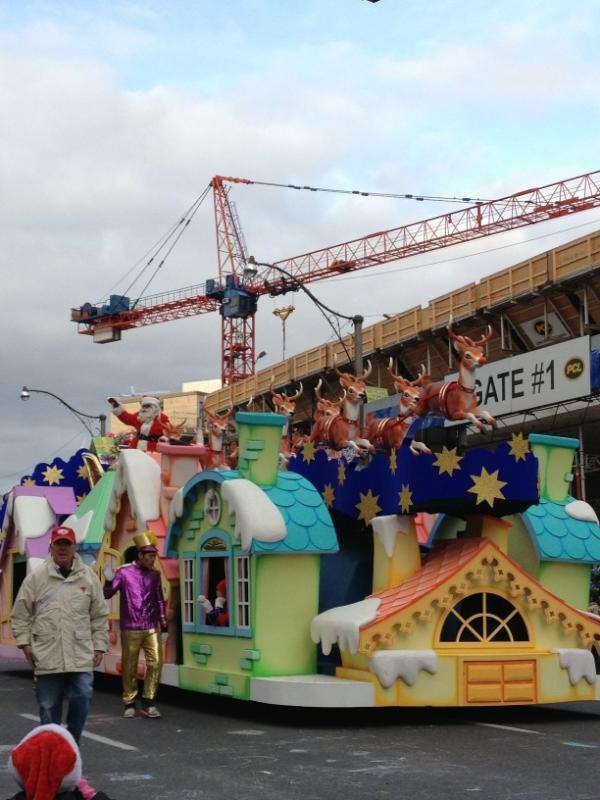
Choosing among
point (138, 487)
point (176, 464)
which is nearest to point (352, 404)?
point (176, 464)

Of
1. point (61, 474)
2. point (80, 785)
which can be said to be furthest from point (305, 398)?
point (80, 785)

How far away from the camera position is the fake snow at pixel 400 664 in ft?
35.7

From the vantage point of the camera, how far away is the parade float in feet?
36.6

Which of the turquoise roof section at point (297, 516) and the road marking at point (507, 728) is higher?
the turquoise roof section at point (297, 516)

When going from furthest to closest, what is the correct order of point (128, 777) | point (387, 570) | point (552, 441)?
point (552, 441) → point (387, 570) → point (128, 777)

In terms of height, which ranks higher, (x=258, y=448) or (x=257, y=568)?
(x=258, y=448)

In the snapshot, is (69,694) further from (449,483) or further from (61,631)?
(449,483)

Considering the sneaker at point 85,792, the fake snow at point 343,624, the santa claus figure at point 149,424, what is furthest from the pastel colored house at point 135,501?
the sneaker at point 85,792

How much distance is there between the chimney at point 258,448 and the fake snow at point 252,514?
232 mm

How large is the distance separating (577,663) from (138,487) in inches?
224

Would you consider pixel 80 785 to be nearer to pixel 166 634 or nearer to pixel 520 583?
pixel 520 583

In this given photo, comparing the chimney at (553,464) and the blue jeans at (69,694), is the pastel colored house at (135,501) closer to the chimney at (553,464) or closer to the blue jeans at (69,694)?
the chimney at (553,464)

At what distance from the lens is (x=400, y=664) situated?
10.9m

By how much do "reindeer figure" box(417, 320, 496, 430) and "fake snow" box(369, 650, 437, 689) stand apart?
8.96 feet
